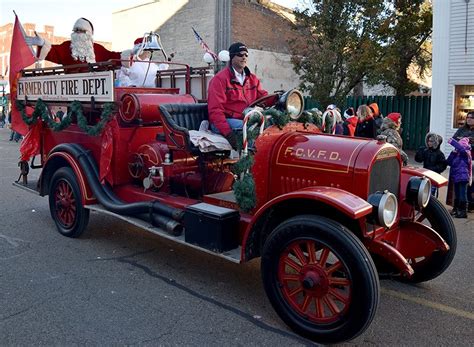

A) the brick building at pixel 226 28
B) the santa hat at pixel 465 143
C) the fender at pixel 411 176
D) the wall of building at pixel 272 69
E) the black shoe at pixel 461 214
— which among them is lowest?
the black shoe at pixel 461 214

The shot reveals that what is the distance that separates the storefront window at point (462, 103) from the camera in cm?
1320

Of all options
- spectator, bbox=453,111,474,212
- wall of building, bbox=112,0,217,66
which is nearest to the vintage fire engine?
spectator, bbox=453,111,474,212

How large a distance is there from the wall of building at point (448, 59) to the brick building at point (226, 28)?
7.88 meters

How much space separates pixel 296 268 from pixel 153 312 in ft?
4.09

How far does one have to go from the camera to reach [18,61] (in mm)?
6844

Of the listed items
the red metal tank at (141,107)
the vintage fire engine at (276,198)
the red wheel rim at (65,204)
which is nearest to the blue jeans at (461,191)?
the vintage fire engine at (276,198)

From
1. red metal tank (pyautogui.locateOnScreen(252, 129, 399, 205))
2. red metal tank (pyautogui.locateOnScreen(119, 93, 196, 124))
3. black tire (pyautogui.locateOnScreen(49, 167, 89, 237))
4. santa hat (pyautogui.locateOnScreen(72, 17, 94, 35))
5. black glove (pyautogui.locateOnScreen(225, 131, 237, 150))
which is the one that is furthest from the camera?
santa hat (pyautogui.locateOnScreen(72, 17, 94, 35))

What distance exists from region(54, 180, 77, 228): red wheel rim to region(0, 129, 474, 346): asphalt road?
0.25 meters

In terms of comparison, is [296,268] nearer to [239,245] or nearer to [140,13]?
[239,245]

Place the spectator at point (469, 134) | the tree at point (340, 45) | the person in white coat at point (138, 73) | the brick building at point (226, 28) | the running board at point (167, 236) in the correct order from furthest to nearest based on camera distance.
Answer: the brick building at point (226, 28) < the tree at point (340, 45) < the spectator at point (469, 134) < the person in white coat at point (138, 73) < the running board at point (167, 236)

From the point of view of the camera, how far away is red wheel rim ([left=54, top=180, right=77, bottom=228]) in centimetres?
596

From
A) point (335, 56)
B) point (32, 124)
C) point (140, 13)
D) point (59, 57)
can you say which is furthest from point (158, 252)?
point (140, 13)

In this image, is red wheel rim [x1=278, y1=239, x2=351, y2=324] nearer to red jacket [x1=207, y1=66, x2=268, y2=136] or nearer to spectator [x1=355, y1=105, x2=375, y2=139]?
red jacket [x1=207, y1=66, x2=268, y2=136]

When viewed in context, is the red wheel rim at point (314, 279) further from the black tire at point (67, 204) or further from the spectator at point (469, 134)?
the spectator at point (469, 134)
